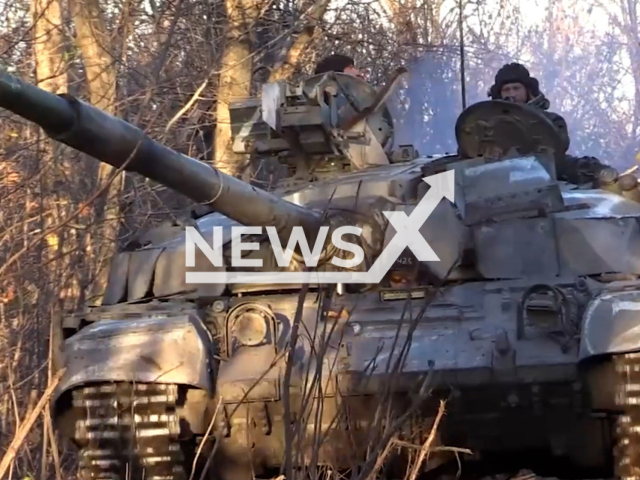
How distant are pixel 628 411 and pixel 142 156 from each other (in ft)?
8.39

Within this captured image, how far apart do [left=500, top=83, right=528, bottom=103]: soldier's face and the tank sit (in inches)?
76.8

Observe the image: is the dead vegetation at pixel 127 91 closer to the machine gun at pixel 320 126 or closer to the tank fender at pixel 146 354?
the tank fender at pixel 146 354

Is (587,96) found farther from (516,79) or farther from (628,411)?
(628,411)

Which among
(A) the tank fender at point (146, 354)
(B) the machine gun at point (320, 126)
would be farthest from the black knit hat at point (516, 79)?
(A) the tank fender at point (146, 354)

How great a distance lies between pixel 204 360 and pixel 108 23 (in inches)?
295

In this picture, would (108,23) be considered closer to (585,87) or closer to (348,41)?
(348,41)

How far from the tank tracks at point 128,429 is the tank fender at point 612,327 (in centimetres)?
206

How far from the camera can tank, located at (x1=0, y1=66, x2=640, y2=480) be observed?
625 centimetres

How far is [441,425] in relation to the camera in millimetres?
6609

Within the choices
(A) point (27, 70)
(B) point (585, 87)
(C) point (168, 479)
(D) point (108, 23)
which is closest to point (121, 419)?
(C) point (168, 479)

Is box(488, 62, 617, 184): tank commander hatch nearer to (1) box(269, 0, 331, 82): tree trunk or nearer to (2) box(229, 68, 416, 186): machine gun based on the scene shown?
(2) box(229, 68, 416, 186): machine gun

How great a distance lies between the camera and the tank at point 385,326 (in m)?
6.25

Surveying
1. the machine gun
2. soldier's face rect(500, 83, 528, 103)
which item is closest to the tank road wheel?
the machine gun

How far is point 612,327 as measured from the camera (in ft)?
19.9
